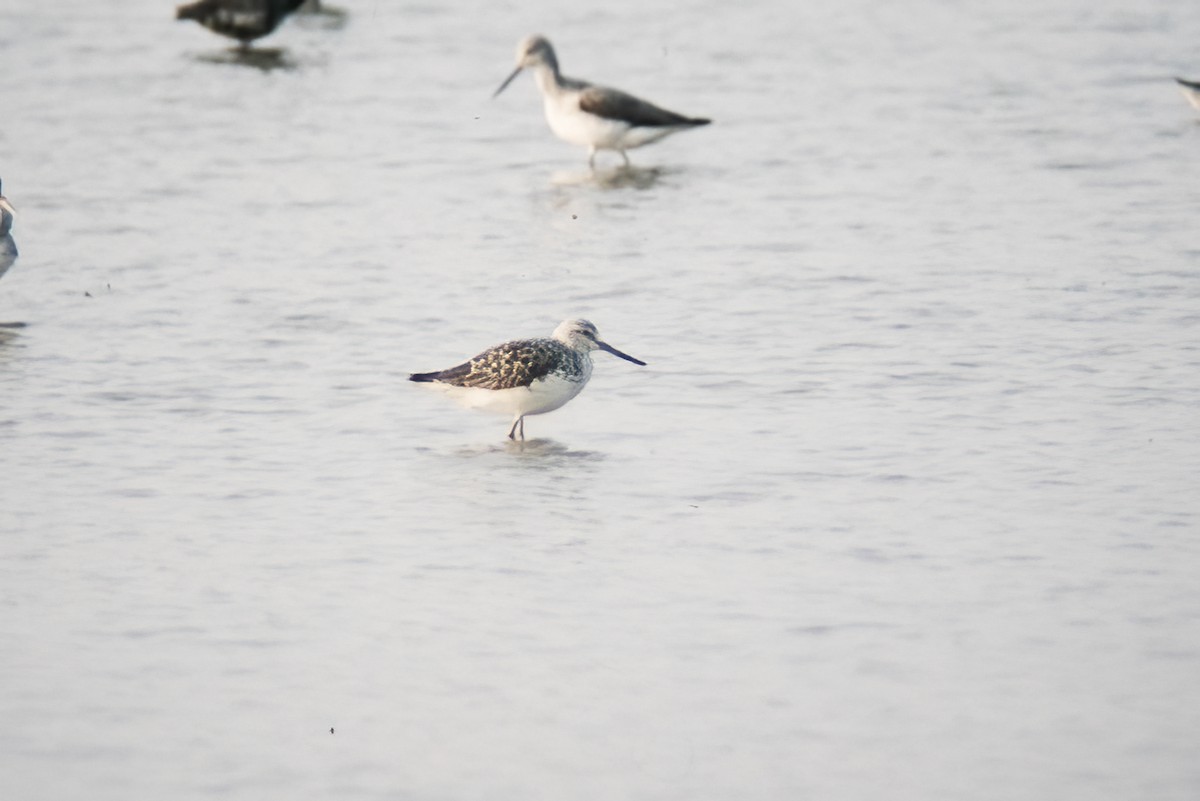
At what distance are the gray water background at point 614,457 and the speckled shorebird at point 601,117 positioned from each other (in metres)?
0.42

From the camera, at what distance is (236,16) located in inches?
968

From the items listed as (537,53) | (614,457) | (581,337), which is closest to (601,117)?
(537,53)

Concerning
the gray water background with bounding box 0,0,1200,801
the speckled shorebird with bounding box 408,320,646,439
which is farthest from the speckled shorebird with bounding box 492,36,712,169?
the speckled shorebird with bounding box 408,320,646,439

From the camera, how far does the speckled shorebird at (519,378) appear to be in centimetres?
1038

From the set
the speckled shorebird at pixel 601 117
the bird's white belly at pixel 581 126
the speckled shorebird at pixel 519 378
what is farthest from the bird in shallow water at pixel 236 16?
the speckled shorebird at pixel 519 378

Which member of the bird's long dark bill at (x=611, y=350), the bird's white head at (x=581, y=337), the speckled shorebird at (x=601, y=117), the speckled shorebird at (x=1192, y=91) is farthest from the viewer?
the speckled shorebird at (x=1192, y=91)

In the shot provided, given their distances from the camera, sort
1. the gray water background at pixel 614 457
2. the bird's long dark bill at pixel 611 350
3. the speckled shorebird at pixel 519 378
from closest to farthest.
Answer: the gray water background at pixel 614 457 → the speckled shorebird at pixel 519 378 → the bird's long dark bill at pixel 611 350

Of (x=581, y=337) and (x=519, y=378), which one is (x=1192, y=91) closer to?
(x=581, y=337)

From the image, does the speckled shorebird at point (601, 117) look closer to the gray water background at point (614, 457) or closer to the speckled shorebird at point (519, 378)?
the gray water background at point (614, 457)

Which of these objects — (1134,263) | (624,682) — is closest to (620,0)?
(1134,263)

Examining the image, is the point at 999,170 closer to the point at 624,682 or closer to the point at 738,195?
the point at 738,195

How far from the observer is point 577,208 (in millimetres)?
16844

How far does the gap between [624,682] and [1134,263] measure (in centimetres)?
799

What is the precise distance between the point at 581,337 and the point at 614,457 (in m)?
1.10
